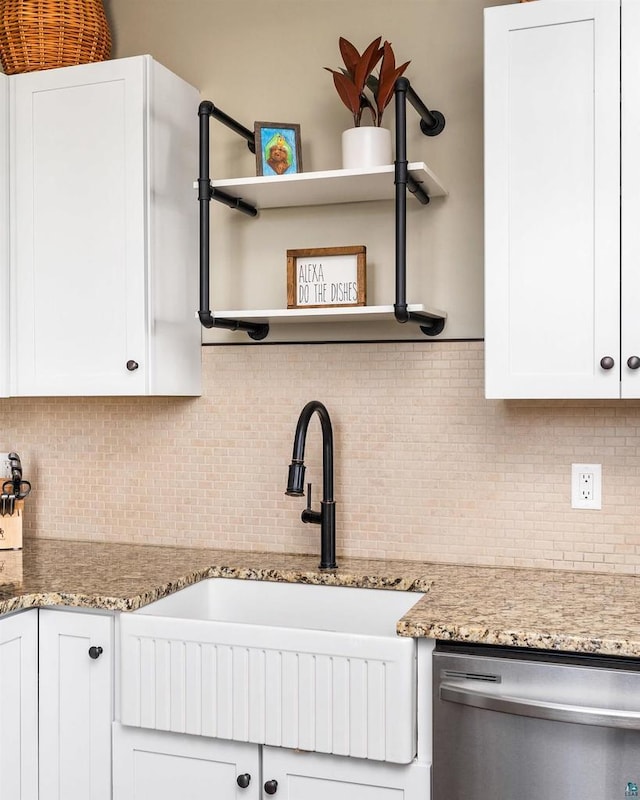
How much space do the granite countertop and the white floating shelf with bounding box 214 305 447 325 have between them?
25.4 inches

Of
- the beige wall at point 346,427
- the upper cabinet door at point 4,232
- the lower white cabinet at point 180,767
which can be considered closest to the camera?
the lower white cabinet at point 180,767

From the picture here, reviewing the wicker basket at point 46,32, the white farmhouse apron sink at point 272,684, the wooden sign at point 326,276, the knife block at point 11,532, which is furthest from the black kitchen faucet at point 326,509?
the wicker basket at point 46,32

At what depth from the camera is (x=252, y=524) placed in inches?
99.2

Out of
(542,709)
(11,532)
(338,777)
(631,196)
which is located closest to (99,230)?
(11,532)

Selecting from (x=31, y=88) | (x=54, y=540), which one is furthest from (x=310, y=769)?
(x=31, y=88)

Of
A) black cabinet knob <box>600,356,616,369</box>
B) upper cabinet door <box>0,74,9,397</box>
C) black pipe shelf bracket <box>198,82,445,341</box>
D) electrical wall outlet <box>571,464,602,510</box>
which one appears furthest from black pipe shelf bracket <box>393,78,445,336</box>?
upper cabinet door <box>0,74,9,397</box>

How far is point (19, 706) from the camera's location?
1956 millimetres

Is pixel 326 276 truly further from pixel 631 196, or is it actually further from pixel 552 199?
pixel 631 196

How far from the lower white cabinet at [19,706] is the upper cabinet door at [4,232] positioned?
0.74m

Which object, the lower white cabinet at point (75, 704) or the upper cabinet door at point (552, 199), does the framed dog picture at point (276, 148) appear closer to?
the upper cabinet door at point (552, 199)

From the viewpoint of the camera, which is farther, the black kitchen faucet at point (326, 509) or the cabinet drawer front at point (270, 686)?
the black kitchen faucet at point (326, 509)

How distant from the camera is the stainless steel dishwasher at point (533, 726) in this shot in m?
1.58

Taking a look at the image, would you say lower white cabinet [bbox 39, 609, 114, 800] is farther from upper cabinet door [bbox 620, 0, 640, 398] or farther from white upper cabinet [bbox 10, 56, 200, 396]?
upper cabinet door [bbox 620, 0, 640, 398]

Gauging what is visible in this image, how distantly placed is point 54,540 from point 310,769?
1.26 metres
